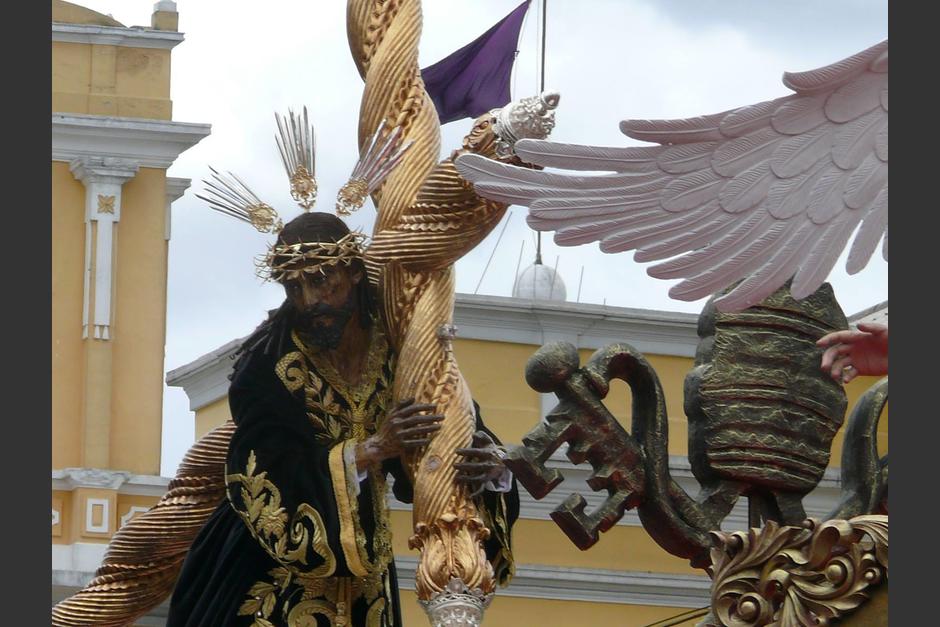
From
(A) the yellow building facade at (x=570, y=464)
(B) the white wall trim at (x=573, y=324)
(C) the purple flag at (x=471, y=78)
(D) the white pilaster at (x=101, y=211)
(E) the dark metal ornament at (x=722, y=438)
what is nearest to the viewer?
(E) the dark metal ornament at (x=722, y=438)

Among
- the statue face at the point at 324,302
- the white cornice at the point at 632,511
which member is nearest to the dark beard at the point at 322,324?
the statue face at the point at 324,302

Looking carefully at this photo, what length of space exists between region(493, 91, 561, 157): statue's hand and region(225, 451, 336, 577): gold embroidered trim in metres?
0.95

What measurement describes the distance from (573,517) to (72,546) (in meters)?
7.07

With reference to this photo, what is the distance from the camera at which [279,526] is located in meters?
6.18

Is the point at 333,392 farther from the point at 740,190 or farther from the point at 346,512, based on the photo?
the point at 740,190

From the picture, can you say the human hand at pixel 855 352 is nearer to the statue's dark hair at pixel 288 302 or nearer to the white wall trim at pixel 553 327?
the statue's dark hair at pixel 288 302

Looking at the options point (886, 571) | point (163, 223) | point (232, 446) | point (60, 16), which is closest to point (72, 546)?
point (163, 223)

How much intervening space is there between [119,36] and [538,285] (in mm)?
3036

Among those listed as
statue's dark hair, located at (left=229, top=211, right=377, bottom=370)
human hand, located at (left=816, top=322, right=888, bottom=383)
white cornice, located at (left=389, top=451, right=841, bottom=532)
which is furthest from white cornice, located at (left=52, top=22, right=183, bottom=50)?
human hand, located at (left=816, top=322, right=888, bottom=383)

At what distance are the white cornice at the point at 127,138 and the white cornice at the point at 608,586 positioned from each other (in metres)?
3.65

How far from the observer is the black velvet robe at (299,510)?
6.18 meters

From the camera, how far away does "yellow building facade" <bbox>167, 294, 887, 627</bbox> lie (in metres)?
10.2

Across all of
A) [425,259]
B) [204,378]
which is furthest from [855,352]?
[204,378]

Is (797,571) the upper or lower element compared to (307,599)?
upper
